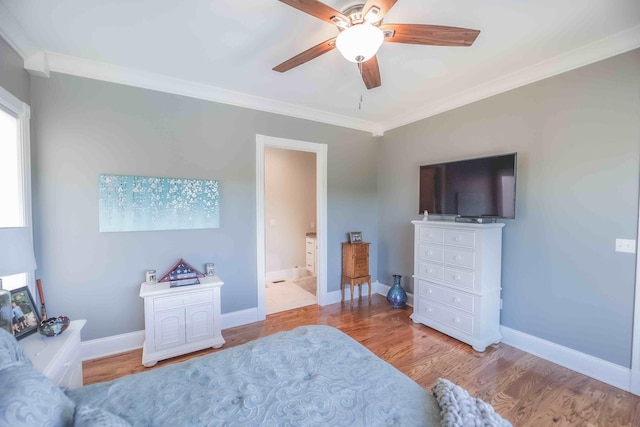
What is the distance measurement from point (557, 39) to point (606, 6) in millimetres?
327

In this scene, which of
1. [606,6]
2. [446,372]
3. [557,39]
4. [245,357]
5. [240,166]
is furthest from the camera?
[240,166]

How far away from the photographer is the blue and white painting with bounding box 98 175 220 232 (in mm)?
2426

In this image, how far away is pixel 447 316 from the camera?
2803 mm

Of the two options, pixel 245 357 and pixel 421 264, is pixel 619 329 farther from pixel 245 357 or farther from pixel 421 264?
pixel 245 357

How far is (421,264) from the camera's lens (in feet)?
10.2

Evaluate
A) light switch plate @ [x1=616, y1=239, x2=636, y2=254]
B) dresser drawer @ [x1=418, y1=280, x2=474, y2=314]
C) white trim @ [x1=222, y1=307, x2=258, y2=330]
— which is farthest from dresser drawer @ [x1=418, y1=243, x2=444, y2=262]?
white trim @ [x1=222, y1=307, x2=258, y2=330]

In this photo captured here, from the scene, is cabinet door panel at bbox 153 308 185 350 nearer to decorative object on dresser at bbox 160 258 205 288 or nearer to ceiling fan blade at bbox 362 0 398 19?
decorative object on dresser at bbox 160 258 205 288

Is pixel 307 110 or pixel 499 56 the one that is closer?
pixel 499 56

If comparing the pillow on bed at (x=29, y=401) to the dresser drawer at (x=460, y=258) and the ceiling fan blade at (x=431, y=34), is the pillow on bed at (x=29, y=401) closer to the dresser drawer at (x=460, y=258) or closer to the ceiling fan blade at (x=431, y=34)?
the ceiling fan blade at (x=431, y=34)

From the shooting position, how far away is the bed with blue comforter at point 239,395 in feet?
2.76

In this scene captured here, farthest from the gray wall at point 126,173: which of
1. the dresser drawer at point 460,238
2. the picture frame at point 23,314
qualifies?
the dresser drawer at point 460,238

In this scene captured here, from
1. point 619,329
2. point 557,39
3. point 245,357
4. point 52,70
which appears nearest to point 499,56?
point 557,39

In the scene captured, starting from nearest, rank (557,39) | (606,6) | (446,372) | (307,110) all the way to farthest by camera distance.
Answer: (606,6)
(557,39)
(446,372)
(307,110)

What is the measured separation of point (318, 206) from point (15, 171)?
288cm
